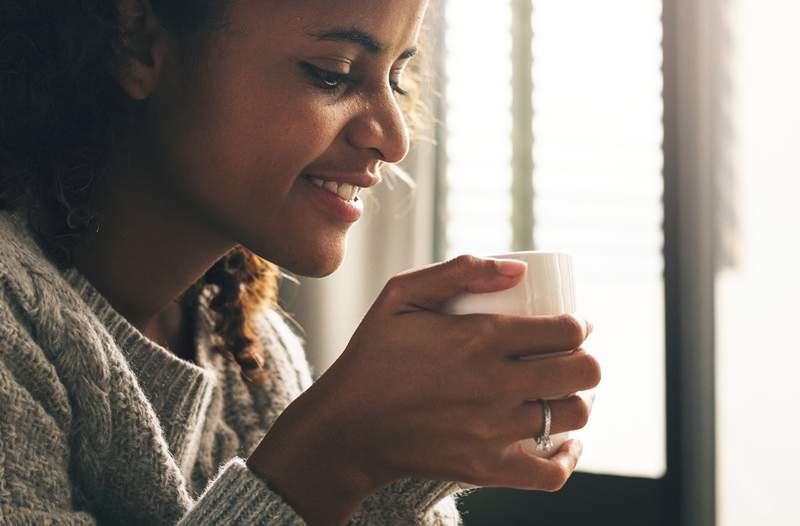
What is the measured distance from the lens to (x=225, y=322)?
3.62 ft

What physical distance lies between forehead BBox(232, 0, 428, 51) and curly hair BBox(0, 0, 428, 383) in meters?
0.03

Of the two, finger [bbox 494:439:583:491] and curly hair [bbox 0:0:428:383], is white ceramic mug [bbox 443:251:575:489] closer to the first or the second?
finger [bbox 494:439:583:491]

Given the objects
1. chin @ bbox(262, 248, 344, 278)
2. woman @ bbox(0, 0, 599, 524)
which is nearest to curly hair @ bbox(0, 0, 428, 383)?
woman @ bbox(0, 0, 599, 524)

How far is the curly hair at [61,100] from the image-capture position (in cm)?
86

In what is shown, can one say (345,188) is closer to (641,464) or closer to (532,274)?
(532,274)

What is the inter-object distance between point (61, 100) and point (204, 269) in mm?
245

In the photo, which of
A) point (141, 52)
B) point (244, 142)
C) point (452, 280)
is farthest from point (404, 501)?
point (141, 52)

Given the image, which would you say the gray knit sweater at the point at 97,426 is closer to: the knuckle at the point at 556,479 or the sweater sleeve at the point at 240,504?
the sweater sleeve at the point at 240,504

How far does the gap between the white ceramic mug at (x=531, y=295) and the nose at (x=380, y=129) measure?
0.24 metres

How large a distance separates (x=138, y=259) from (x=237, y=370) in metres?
0.22

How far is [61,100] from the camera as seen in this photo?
0.88 metres

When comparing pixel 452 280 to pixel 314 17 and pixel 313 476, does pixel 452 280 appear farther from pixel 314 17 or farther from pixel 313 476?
pixel 314 17

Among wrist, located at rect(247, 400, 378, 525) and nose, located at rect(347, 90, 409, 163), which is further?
nose, located at rect(347, 90, 409, 163)

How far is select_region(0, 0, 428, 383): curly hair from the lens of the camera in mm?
857
